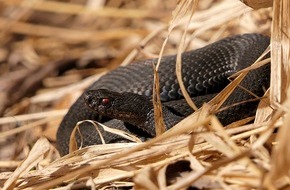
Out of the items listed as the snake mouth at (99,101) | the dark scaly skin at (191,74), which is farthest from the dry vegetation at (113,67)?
the snake mouth at (99,101)

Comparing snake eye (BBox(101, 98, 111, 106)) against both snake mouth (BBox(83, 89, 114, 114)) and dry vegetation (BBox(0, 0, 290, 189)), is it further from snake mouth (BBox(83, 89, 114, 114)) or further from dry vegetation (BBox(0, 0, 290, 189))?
dry vegetation (BBox(0, 0, 290, 189))

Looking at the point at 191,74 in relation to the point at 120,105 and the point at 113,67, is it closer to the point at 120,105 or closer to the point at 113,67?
the point at 120,105

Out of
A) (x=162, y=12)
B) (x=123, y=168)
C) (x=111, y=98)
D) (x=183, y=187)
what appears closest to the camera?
(x=183, y=187)

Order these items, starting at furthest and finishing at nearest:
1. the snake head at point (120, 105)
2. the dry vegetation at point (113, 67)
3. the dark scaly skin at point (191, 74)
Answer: the dark scaly skin at point (191, 74)
the snake head at point (120, 105)
the dry vegetation at point (113, 67)

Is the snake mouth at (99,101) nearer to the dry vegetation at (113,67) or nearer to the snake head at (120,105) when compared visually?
the snake head at (120,105)

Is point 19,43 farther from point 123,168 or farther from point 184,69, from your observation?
point 123,168

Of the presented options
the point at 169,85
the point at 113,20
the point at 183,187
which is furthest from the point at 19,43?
the point at 183,187

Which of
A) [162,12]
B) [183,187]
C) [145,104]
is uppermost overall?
[162,12]
